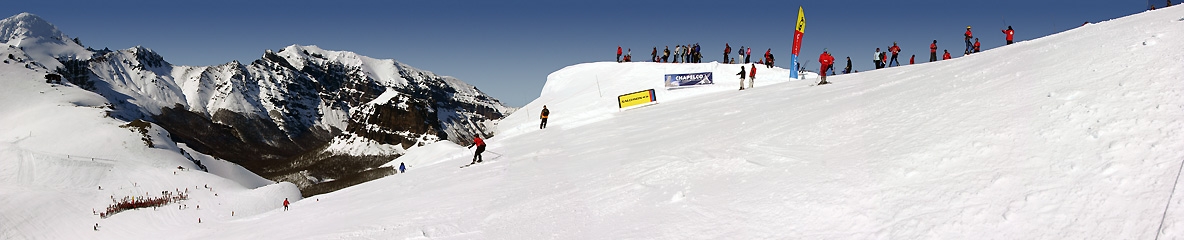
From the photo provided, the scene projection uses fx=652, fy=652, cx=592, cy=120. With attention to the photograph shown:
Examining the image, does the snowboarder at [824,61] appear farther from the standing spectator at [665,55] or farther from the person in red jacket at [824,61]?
the standing spectator at [665,55]

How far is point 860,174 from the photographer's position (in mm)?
9508

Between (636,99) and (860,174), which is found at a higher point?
(636,99)

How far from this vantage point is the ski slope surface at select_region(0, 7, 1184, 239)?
7156 millimetres

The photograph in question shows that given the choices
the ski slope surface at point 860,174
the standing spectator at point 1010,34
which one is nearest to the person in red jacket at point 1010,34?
the standing spectator at point 1010,34

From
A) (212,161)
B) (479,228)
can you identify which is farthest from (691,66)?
(212,161)

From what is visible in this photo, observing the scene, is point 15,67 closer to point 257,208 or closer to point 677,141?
point 257,208

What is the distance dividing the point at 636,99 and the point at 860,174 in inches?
883

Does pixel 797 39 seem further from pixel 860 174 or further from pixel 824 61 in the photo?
pixel 860 174

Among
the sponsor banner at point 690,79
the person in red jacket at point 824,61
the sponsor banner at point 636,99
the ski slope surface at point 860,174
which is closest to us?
the ski slope surface at point 860,174

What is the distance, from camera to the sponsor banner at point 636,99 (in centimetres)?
3141

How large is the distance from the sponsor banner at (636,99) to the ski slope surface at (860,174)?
9.31 metres

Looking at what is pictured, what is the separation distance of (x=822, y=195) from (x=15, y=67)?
133036mm

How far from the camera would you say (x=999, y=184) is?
25.3 ft

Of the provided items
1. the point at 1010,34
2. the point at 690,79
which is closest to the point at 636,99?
the point at 690,79
